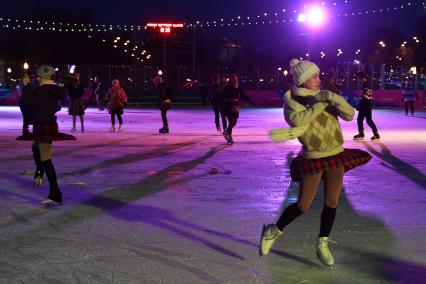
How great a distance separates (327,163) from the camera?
4.60 metres

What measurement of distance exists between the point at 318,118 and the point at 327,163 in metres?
0.35

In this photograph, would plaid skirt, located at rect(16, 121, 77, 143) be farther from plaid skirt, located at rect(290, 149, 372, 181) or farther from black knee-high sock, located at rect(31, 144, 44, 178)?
plaid skirt, located at rect(290, 149, 372, 181)

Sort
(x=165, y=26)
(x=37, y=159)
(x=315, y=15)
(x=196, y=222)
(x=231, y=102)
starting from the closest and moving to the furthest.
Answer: (x=196, y=222) → (x=37, y=159) → (x=231, y=102) → (x=315, y=15) → (x=165, y=26)

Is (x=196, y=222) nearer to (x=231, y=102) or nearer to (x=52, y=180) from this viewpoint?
(x=52, y=180)

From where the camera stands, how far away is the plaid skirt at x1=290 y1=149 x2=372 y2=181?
461cm

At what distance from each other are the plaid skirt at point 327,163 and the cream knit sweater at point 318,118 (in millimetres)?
42

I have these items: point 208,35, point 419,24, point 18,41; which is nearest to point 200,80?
point 419,24

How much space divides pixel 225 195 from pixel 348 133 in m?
9.87

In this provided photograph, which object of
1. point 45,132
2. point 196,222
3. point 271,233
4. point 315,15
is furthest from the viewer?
point 315,15

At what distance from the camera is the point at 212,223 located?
240 inches

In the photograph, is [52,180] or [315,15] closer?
[52,180]

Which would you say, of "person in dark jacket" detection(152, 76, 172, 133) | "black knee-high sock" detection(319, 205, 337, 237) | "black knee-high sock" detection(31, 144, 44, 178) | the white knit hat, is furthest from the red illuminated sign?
"black knee-high sock" detection(319, 205, 337, 237)

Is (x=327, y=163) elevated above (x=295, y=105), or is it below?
below

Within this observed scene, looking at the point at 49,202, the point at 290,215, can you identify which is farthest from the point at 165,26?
the point at 290,215
